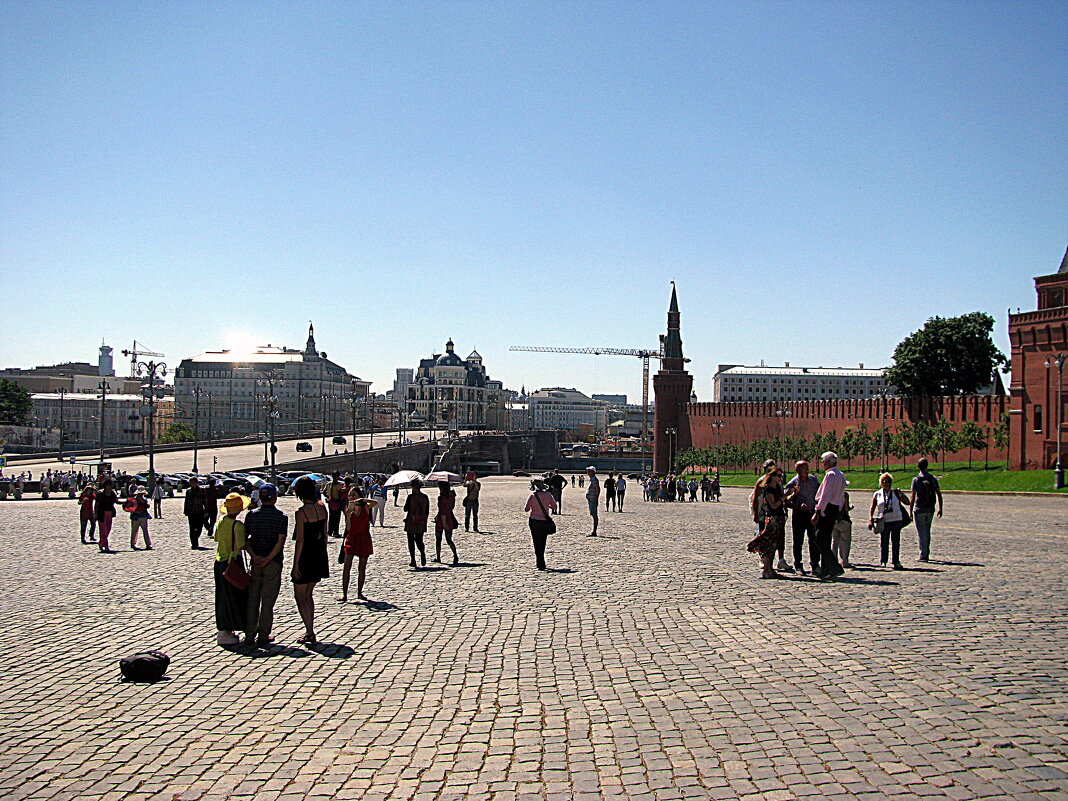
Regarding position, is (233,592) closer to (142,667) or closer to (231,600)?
(231,600)

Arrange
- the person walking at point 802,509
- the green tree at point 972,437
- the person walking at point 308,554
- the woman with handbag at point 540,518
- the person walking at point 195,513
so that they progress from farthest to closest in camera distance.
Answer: the green tree at point 972,437 < the person walking at point 195,513 < the woman with handbag at point 540,518 < the person walking at point 802,509 < the person walking at point 308,554

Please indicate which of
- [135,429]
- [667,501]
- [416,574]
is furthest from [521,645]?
[135,429]

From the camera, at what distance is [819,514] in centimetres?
1334

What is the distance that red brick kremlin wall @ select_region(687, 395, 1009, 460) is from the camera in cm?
6244

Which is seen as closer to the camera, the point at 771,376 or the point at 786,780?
the point at 786,780

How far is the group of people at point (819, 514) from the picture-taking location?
43.6ft

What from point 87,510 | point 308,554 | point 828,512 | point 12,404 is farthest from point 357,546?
point 12,404

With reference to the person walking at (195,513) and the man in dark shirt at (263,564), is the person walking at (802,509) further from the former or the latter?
the person walking at (195,513)

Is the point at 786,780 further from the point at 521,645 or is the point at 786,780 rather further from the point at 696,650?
the point at 521,645

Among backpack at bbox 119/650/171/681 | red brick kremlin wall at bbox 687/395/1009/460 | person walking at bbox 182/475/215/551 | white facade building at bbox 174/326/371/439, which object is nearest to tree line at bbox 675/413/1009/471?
red brick kremlin wall at bbox 687/395/1009/460

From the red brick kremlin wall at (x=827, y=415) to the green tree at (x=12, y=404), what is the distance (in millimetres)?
70928

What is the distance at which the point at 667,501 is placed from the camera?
48844 millimetres

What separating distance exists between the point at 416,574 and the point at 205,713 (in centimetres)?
793

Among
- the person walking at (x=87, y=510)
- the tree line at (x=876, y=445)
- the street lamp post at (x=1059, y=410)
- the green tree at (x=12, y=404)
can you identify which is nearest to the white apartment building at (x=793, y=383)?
the tree line at (x=876, y=445)
